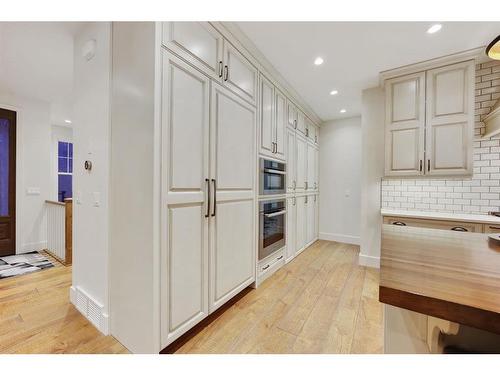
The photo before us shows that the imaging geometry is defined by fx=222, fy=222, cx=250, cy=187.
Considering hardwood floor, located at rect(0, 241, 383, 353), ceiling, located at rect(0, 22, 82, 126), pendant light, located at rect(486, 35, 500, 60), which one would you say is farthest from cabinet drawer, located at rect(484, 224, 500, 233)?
ceiling, located at rect(0, 22, 82, 126)

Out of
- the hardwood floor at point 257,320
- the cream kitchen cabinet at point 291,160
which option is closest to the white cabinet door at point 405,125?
A: the cream kitchen cabinet at point 291,160

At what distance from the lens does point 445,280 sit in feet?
2.05

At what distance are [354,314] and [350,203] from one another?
270 centimetres

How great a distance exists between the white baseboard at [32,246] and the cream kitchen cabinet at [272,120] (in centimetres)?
390

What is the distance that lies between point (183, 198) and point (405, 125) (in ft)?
8.68

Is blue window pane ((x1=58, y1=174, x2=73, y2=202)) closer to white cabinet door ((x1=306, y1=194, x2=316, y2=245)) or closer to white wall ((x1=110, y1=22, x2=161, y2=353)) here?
white wall ((x1=110, y1=22, x2=161, y2=353))

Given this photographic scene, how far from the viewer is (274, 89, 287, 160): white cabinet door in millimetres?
2734

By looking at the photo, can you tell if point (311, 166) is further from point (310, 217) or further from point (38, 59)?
point (38, 59)

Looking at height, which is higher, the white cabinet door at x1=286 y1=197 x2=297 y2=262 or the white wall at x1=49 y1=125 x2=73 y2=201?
the white wall at x1=49 y1=125 x2=73 y2=201

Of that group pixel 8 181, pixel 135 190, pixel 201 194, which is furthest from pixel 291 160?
pixel 8 181

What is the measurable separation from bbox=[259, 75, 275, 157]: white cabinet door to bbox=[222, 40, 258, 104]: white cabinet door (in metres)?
0.18

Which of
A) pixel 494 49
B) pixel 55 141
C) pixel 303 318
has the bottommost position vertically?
pixel 303 318

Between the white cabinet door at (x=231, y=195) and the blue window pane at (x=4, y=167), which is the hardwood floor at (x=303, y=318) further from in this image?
the blue window pane at (x=4, y=167)
